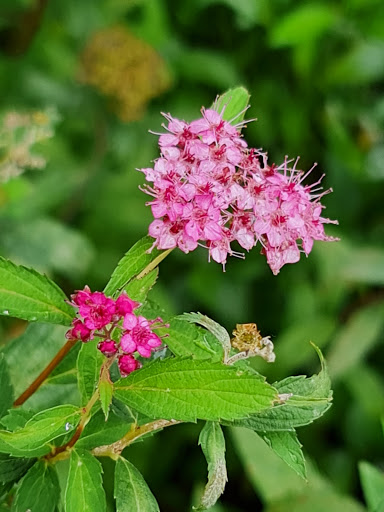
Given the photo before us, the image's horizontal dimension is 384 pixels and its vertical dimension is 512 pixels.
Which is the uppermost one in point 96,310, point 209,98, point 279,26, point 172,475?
point 279,26

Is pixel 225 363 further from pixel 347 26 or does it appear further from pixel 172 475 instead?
pixel 347 26

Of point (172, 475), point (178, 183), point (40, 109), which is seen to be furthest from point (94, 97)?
point (178, 183)

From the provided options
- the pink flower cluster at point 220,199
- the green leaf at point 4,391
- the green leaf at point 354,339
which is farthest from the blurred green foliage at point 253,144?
the pink flower cluster at point 220,199

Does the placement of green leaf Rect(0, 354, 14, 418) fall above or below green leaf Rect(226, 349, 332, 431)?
below

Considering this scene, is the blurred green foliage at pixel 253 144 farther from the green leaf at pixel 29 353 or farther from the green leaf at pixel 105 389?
the green leaf at pixel 105 389

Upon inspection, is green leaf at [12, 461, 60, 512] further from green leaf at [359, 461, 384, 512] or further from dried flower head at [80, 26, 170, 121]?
dried flower head at [80, 26, 170, 121]

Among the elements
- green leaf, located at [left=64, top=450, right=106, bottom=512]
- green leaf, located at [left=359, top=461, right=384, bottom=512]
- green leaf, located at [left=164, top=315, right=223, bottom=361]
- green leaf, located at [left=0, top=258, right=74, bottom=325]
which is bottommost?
green leaf, located at [left=64, top=450, right=106, bottom=512]

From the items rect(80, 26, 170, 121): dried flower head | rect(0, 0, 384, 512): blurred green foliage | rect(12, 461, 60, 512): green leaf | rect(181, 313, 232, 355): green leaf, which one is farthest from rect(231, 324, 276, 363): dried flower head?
rect(80, 26, 170, 121): dried flower head
